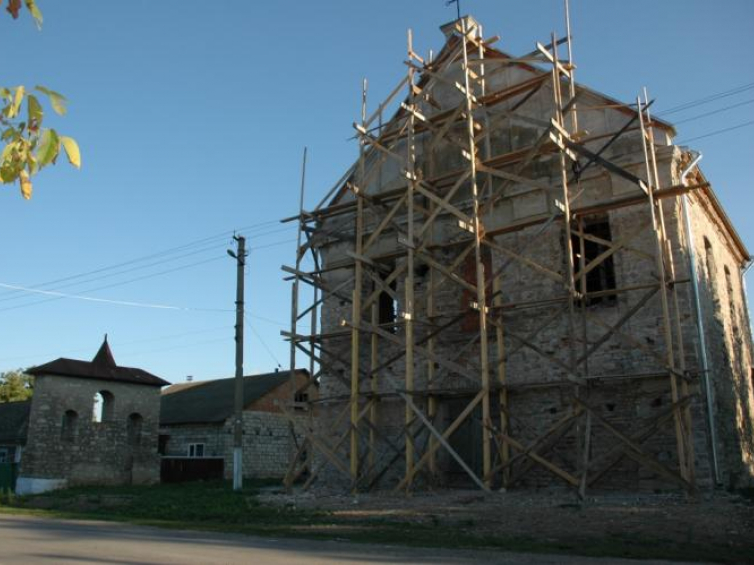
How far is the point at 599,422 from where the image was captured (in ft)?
42.3

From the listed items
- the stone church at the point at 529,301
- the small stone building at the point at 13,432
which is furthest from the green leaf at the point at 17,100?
the small stone building at the point at 13,432

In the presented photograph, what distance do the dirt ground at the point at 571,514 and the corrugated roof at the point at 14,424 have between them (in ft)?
68.8

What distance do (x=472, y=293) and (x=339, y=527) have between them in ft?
24.2

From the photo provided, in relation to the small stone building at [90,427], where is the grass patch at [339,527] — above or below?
below

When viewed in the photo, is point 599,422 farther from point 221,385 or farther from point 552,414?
point 221,385

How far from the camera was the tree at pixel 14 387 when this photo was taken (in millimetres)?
53125

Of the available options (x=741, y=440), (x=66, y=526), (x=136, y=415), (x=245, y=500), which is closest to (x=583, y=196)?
(x=741, y=440)

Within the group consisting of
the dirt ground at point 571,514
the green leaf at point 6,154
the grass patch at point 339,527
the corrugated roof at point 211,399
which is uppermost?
the corrugated roof at point 211,399

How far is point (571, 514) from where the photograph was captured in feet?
33.0

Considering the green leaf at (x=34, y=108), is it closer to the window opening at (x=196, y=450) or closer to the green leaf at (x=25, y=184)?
the green leaf at (x=25, y=184)

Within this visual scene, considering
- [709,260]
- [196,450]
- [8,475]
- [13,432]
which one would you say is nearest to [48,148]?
[709,260]

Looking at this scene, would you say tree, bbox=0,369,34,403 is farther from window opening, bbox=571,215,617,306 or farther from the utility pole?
window opening, bbox=571,215,617,306

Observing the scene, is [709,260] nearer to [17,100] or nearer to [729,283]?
[729,283]

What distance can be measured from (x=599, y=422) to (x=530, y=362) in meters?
2.28
